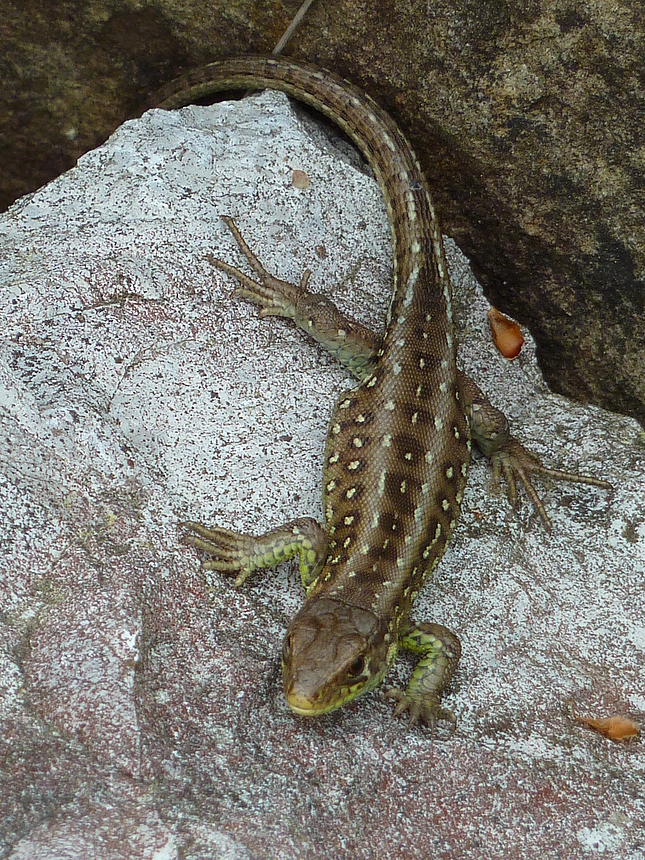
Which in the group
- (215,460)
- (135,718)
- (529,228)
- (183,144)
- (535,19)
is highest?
(535,19)

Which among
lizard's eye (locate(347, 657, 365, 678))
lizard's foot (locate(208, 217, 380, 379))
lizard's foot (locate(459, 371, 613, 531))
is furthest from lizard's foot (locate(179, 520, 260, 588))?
lizard's foot (locate(459, 371, 613, 531))

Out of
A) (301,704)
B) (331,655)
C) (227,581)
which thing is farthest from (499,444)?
(301,704)

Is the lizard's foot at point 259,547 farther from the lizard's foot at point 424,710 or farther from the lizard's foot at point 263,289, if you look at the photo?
the lizard's foot at point 263,289

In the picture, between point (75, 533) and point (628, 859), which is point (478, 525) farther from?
point (75, 533)

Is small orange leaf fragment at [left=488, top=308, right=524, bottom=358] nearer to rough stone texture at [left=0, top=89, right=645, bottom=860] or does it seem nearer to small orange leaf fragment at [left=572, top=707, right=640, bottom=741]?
rough stone texture at [left=0, top=89, right=645, bottom=860]

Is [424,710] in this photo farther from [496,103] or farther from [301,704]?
[496,103]

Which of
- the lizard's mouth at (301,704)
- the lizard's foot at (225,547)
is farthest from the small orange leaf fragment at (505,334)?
the lizard's mouth at (301,704)

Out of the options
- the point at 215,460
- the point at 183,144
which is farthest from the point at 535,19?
the point at 215,460
